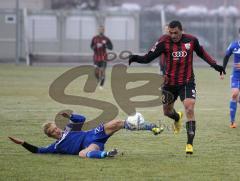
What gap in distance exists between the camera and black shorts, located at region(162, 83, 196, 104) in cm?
1254

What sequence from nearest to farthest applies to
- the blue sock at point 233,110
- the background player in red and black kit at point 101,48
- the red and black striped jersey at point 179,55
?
the red and black striped jersey at point 179,55, the blue sock at point 233,110, the background player in red and black kit at point 101,48

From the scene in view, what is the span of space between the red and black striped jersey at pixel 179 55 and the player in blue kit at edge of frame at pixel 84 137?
1284mm

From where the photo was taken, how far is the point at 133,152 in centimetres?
1251

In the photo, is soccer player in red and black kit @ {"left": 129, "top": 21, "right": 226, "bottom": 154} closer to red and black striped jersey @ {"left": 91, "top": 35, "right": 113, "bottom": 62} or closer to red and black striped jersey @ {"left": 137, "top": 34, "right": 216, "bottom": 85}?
red and black striped jersey @ {"left": 137, "top": 34, "right": 216, "bottom": 85}

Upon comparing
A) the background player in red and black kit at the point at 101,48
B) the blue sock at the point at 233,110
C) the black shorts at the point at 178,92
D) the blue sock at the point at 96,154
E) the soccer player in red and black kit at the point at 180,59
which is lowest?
the background player in red and black kit at the point at 101,48

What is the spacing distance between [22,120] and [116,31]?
30070 mm

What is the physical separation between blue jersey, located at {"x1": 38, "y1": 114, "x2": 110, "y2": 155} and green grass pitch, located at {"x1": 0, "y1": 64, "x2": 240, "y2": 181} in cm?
18

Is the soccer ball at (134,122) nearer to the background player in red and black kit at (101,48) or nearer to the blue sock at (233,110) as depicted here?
the blue sock at (233,110)

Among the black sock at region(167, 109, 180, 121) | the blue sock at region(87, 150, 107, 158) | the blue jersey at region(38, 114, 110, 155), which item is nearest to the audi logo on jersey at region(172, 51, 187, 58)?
the black sock at region(167, 109, 180, 121)

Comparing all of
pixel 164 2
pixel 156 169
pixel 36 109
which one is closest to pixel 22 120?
pixel 36 109

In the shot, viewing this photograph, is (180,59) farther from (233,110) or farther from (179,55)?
(233,110)

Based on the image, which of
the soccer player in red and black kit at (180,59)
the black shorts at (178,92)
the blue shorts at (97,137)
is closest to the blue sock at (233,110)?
the black shorts at (178,92)

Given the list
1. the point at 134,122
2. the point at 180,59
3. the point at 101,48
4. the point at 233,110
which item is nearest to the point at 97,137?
the point at 134,122

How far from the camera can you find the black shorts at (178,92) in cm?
A: 1254
